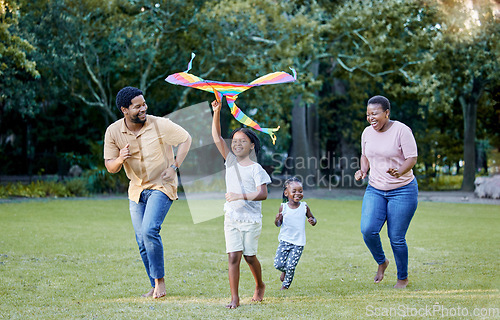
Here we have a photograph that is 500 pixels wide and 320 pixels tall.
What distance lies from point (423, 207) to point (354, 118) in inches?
464

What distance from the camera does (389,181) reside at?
678 centimetres

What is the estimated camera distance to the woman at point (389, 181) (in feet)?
21.9

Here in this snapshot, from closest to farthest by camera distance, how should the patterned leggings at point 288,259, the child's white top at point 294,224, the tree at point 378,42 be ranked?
the patterned leggings at point 288,259 → the child's white top at point 294,224 → the tree at point 378,42

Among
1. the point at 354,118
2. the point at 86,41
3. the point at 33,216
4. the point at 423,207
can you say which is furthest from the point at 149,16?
the point at 354,118

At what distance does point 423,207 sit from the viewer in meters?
18.5

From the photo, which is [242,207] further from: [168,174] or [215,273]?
[215,273]

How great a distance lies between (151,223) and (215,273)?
2097 mm

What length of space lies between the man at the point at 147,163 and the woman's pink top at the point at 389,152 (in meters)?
2.10

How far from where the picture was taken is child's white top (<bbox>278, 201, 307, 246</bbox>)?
7.03m

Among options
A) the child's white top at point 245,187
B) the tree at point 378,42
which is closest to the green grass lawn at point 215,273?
the child's white top at point 245,187

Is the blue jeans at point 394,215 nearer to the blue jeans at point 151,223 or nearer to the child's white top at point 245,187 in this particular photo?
the child's white top at point 245,187

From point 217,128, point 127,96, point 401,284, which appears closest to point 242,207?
point 217,128

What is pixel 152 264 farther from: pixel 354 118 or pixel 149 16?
pixel 354 118

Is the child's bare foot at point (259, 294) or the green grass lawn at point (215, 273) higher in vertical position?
the child's bare foot at point (259, 294)
